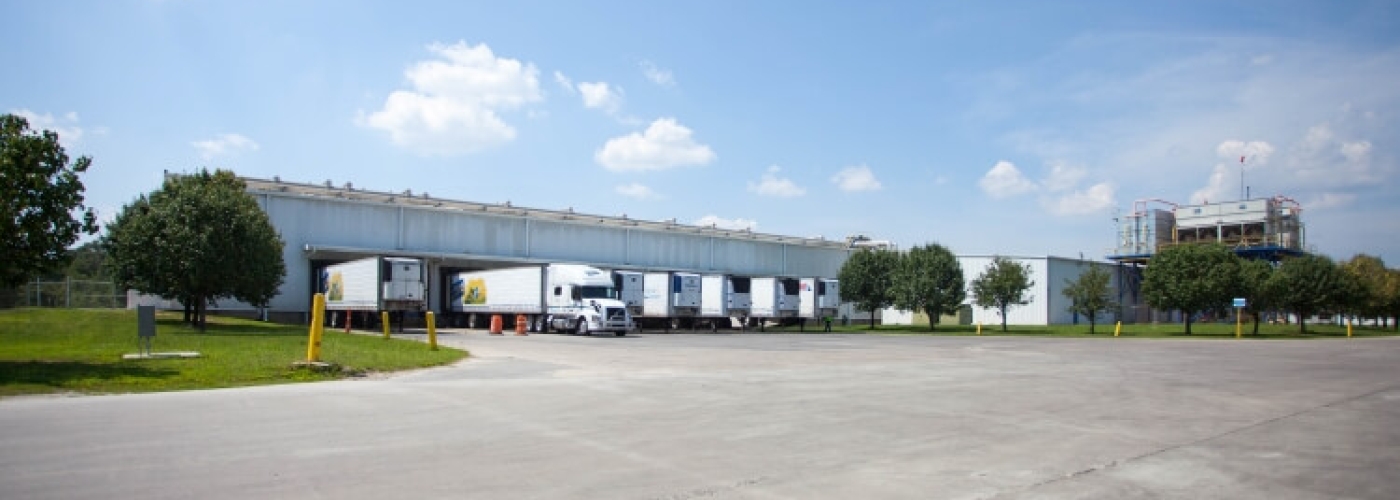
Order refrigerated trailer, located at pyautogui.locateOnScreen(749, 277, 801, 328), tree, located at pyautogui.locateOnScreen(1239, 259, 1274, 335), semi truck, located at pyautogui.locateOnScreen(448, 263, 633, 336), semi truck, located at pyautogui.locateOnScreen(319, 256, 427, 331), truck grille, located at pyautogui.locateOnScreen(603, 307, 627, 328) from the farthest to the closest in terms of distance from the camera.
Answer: tree, located at pyautogui.locateOnScreen(1239, 259, 1274, 335) < refrigerated trailer, located at pyautogui.locateOnScreen(749, 277, 801, 328) < semi truck, located at pyautogui.locateOnScreen(319, 256, 427, 331) < semi truck, located at pyautogui.locateOnScreen(448, 263, 633, 336) < truck grille, located at pyautogui.locateOnScreen(603, 307, 627, 328)

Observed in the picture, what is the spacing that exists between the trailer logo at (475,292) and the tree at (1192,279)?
43.0m

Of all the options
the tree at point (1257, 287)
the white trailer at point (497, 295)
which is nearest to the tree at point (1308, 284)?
the tree at point (1257, 287)

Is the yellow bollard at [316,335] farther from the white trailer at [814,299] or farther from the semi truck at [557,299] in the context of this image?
the white trailer at [814,299]

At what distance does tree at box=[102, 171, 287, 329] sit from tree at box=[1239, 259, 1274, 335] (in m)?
58.2

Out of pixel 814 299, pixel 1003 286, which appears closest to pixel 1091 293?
pixel 1003 286

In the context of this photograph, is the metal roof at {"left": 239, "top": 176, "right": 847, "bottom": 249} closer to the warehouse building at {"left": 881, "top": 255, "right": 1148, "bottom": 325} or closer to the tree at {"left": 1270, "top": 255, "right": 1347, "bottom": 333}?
the warehouse building at {"left": 881, "top": 255, "right": 1148, "bottom": 325}

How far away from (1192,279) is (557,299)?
40.5 metres

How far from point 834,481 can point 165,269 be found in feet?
126

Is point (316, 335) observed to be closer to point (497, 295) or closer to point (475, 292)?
point (497, 295)

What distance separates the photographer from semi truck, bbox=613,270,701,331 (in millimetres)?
49406

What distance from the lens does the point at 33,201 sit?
1744 cm

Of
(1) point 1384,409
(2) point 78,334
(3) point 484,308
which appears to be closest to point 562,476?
(1) point 1384,409

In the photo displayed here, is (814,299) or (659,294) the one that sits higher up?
(659,294)

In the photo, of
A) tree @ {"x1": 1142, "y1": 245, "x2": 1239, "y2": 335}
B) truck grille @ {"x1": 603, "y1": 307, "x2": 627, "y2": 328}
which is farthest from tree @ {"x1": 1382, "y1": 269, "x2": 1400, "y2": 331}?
truck grille @ {"x1": 603, "y1": 307, "x2": 627, "y2": 328}
